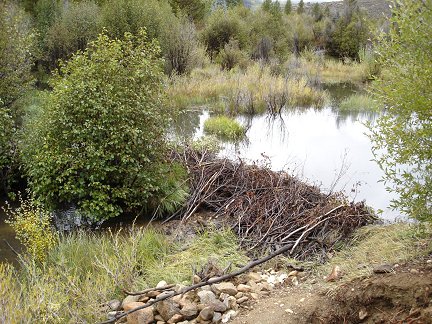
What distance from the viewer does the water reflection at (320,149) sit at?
945 centimetres

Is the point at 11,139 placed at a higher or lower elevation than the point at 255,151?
higher

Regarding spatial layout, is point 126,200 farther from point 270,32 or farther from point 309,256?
point 270,32

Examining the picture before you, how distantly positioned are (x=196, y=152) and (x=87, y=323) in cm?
574

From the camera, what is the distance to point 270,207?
7289 mm

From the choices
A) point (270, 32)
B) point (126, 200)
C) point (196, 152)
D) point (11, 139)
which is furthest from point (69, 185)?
point (270, 32)

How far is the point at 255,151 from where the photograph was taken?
1236 cm

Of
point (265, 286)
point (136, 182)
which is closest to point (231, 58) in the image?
point (136, 182)

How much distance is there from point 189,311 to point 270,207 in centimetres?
319

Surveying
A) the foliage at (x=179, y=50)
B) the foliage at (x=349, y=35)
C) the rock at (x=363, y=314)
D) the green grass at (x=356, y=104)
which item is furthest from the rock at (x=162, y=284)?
the foliage at (x=349, y=35)

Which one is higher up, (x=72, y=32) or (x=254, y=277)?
(x=72, y=32)

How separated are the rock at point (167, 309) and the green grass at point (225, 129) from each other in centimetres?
933

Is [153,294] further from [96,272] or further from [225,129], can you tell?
[225,129]

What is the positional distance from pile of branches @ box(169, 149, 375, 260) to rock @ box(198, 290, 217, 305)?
63.3 inches

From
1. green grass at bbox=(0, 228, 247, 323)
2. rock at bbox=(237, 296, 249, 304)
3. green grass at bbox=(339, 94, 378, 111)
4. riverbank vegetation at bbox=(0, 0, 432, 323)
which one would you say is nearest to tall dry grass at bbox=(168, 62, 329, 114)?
green grass at bbox=(339, 94, 378, 111)
